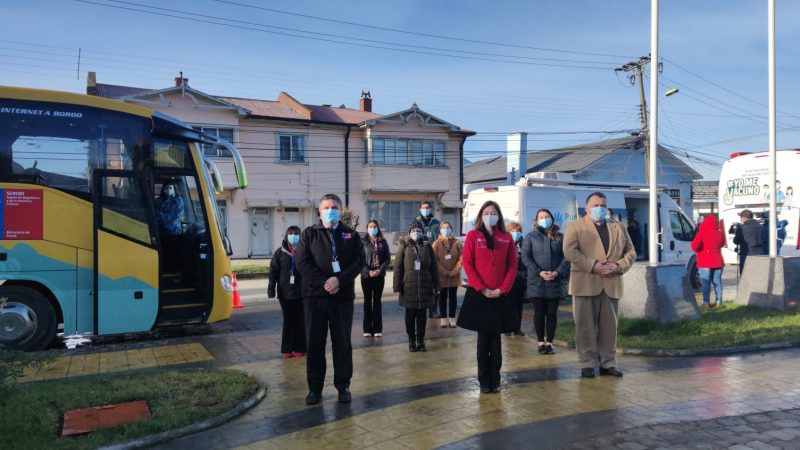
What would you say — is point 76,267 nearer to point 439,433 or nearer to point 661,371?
point 439,433

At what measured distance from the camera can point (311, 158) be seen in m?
30.6

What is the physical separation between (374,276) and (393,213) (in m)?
23.1

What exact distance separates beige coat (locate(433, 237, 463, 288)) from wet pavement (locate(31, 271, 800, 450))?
1.34 m

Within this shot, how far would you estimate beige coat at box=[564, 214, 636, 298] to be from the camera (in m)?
7.03

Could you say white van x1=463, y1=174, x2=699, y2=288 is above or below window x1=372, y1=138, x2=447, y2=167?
below

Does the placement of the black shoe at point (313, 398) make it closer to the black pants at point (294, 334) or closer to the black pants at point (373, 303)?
the black pants at point (294, 334)

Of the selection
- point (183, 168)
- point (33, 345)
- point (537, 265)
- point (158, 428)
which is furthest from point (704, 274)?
point (33, 345)

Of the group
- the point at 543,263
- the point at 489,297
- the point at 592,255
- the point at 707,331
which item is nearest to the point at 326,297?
the point at 489,297

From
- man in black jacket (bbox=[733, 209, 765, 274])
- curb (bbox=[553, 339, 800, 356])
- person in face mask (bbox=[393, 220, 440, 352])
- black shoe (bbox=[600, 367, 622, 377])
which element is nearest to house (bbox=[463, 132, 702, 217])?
man in black jacket (bbox=[733, 209, 765, 274])

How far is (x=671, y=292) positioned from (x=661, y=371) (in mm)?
2536

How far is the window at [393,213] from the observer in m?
32.1

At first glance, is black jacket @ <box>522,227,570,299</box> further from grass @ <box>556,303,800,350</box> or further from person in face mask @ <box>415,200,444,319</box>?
person in face mask @ <box>415,200,444,319</box>

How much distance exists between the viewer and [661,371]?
735 centimetres

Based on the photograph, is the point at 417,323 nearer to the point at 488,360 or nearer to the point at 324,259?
the point at 488,360
